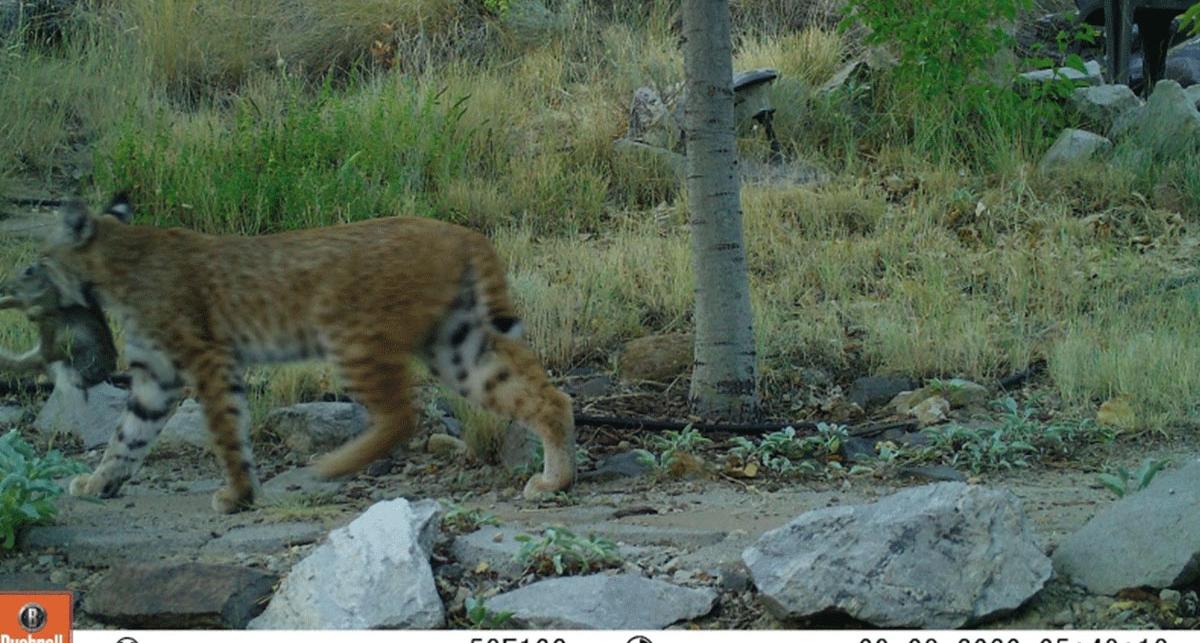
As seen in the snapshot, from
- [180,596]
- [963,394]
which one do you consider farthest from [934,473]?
[180,596]

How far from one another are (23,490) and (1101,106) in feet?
29.7

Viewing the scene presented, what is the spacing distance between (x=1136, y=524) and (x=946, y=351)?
3.42m

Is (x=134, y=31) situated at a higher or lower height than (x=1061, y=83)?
higher

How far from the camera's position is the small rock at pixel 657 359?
8375 mm

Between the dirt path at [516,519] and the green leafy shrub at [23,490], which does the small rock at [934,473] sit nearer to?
the dirt path at [516,519]

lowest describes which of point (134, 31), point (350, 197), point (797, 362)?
point (797, 362)

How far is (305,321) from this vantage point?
6383 millimetres

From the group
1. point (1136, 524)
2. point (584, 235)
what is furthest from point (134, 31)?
point (1136, 524)

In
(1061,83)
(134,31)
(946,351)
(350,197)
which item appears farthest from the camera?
(134,31)

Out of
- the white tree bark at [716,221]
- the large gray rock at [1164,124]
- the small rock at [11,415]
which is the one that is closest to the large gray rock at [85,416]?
the small rock at [11,415]

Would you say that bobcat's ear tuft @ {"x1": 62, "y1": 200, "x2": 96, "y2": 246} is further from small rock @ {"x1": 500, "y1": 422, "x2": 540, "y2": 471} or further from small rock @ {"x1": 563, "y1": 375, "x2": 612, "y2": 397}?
small rock @ {"x1": 563, "y1": 375, "x2": 612, "y2": 397}

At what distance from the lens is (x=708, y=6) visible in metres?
7.38

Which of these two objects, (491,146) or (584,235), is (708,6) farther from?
(491,146)

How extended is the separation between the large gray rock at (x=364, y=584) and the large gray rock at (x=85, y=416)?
3.00 metres
